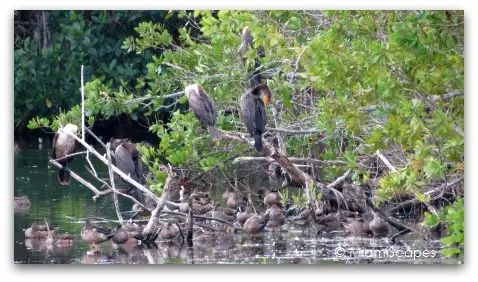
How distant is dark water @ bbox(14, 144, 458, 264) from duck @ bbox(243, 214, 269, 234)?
74 mm

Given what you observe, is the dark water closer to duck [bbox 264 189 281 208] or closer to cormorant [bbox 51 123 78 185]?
cormorant [bbox 51 123 78 185]

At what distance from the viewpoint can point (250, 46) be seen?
9695 mm

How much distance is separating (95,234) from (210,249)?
2.70 ft

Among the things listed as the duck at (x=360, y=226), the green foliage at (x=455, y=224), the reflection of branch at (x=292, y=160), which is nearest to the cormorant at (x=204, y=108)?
the reflection of branch at (x=292, y=160)

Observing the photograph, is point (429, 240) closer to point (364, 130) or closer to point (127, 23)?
point (364, 130)

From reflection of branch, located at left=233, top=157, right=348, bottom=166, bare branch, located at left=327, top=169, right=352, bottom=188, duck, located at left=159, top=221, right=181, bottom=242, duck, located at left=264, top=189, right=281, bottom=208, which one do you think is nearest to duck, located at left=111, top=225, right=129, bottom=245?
duck, located at left=159, top=221, right=181, bottom=242

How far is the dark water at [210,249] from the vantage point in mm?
8539

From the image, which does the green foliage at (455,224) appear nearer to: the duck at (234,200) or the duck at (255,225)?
the duck at (255,225)

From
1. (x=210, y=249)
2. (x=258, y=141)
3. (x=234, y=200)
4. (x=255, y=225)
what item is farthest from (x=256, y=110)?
(x=210, y=249)

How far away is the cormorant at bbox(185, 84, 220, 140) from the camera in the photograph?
31.9ft

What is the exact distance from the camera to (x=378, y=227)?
9.48 meters

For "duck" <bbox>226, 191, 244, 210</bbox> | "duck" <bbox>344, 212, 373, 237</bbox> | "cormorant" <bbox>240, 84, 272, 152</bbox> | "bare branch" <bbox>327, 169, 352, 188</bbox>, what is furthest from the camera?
"duck" <bbox>226, 191, 244, 210</bbox>

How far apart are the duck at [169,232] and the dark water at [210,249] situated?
0.20 ft

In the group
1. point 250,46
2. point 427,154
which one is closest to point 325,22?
point 250,46
